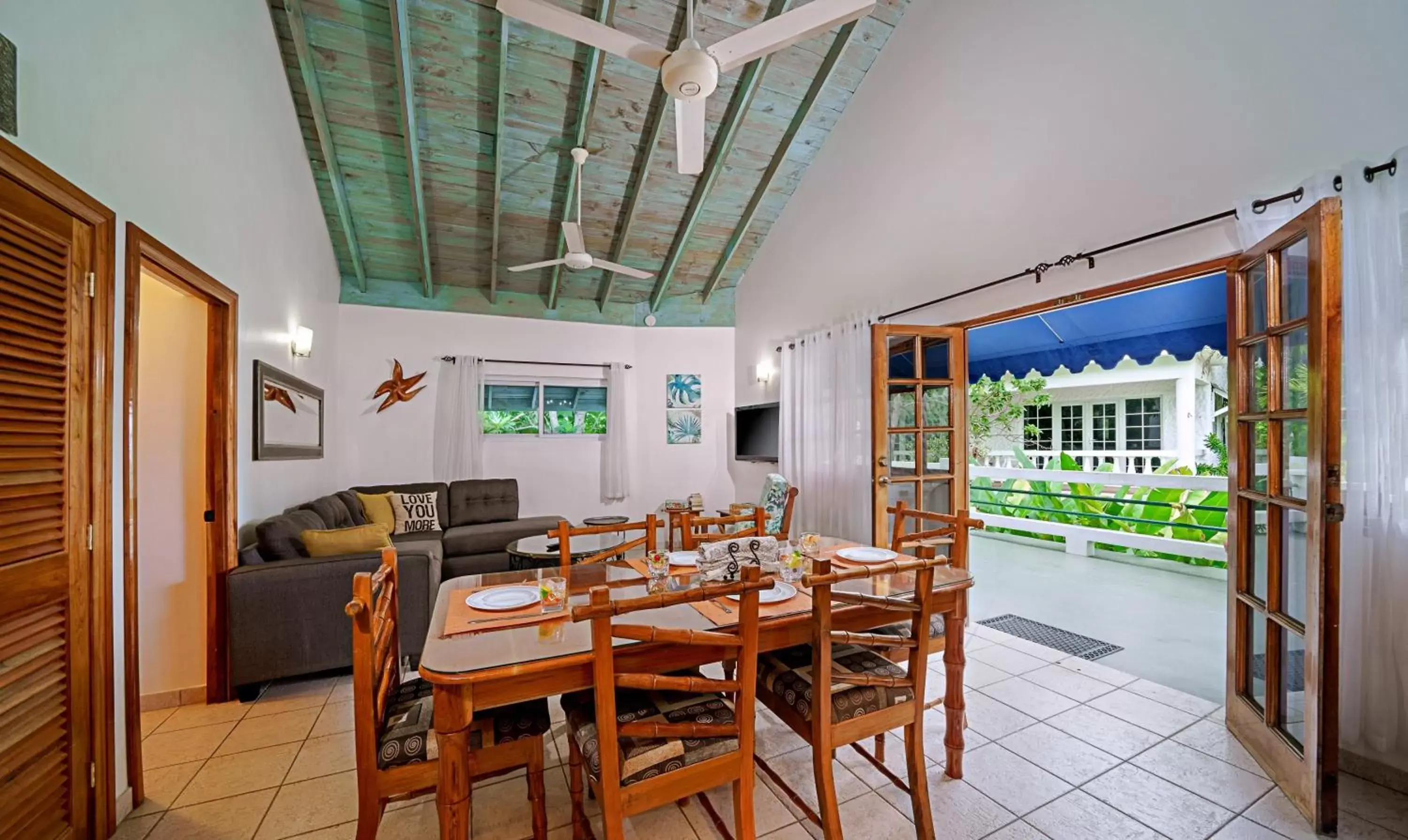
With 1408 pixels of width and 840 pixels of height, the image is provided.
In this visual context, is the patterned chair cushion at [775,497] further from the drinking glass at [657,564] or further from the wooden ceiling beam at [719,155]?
the drinking glass at [657,564]

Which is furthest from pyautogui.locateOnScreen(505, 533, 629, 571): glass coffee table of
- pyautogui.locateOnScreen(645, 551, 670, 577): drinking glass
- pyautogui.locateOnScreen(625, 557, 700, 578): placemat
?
pyautogui.locateOnScreen(645, 551, 670, 577): drinking glass

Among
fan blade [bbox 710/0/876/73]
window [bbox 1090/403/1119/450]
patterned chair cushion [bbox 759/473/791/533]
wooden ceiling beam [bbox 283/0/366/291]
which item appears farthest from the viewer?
window [bbox 1090/403/1119/450]

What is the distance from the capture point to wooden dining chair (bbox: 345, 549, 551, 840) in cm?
142

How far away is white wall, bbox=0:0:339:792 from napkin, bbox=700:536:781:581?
1.96 metres

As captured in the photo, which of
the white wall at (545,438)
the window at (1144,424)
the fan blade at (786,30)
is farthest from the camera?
the window at (1144,424)

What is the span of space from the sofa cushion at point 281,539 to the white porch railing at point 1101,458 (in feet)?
26.2

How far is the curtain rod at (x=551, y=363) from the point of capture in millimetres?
5840

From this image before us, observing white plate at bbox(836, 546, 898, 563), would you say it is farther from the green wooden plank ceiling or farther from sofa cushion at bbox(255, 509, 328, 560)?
the green wooden plank ceiling

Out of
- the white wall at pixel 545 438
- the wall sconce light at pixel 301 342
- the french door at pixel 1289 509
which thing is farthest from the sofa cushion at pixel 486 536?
the french door at pixel 1289 509

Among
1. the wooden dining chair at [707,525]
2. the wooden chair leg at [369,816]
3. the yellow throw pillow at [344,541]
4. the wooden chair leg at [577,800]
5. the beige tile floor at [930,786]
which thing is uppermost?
the wooden dining chair at [707,525]

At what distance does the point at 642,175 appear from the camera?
4766 mm

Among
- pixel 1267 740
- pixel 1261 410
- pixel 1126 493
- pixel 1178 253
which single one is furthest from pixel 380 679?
pixel 1126 493

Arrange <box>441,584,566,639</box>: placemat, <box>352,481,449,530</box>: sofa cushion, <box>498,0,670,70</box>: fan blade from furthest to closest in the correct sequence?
<box>352,481,449,530</box>: sofa cushion → <box>498,0,670,70</box>: fan blade → <box>441,584,566,639</box>: placemat

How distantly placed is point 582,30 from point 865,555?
2.41 meters
